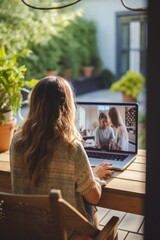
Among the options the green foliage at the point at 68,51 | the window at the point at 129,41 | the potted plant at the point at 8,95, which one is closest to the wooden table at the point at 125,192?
the potted plant at the point at 8,95

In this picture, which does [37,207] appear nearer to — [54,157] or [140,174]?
[54,157]

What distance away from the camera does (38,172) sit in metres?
1.41

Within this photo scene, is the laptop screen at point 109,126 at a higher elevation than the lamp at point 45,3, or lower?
lower

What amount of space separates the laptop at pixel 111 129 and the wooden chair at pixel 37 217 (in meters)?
0.64

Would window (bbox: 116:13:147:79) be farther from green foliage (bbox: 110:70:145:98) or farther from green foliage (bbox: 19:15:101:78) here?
green foliage (bbox: 110:70:145:98)

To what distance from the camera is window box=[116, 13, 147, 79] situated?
10625 millimetres

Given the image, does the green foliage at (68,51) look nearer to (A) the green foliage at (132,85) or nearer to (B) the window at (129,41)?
(B) the window at (129,41)

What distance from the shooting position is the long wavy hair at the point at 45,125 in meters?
1.43

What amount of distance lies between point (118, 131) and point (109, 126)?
0.06 meters

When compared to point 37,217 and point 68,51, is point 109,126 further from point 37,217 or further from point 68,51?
point 68,51


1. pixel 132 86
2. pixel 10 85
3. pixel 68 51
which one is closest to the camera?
pixel 10 85

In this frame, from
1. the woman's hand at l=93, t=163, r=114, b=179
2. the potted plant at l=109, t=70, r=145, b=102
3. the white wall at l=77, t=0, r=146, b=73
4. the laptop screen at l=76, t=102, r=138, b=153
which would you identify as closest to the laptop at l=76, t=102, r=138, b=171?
the laptop screen at l=76, t=102, r=138, b=153

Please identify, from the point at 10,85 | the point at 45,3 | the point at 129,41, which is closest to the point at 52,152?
the point at 10,85

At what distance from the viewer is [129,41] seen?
10.9 meters
